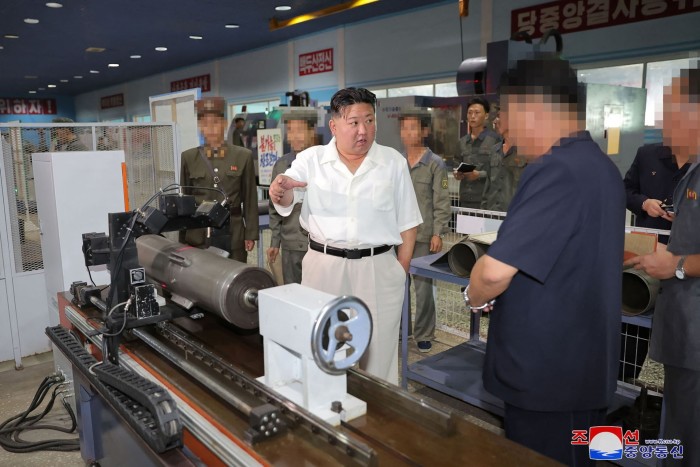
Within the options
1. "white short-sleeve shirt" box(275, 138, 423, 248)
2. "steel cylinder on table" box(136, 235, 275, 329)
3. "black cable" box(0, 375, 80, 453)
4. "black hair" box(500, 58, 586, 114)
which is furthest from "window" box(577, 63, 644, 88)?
"black cable" box(0, 375, 80, 453)

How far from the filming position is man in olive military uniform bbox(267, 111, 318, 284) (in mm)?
3348

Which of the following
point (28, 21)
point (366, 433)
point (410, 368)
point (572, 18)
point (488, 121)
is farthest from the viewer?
point (28, 21)

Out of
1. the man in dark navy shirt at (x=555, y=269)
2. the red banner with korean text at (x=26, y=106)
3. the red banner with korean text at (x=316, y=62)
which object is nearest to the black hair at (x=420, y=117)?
the man in dark navy shirt at (x=555, y=269)

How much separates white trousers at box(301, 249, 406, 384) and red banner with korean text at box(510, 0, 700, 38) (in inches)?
152

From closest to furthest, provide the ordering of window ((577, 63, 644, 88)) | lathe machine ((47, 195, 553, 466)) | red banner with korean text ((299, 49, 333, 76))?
lathe machine ((47, 195, 553, 466)) → window ((577, 63, 644, 88)) → red banner with korean text ((299, 49, 333, 76))

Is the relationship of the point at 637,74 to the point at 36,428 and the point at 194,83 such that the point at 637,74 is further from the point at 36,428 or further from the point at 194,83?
the point at 194,83

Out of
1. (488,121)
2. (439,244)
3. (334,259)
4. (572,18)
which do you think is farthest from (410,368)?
(572,18)

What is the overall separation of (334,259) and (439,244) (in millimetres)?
1446

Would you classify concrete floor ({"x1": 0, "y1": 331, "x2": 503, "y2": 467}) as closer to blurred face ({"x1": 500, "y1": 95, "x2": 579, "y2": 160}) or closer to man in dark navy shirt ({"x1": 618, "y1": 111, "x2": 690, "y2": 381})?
man in dark navy shirt ({"x1": 618, "y1": 111, "x2": 690, "y2": 381})

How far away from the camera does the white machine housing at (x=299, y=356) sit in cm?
116

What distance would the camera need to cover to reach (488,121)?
437cm

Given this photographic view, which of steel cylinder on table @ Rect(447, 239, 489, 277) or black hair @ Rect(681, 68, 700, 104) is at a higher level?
black hair @ Rect(681, 68, 700, 104)

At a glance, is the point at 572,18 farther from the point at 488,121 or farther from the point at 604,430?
the point at 604,430

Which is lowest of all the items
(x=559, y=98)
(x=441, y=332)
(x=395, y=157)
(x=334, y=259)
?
(x=441, y=332)
